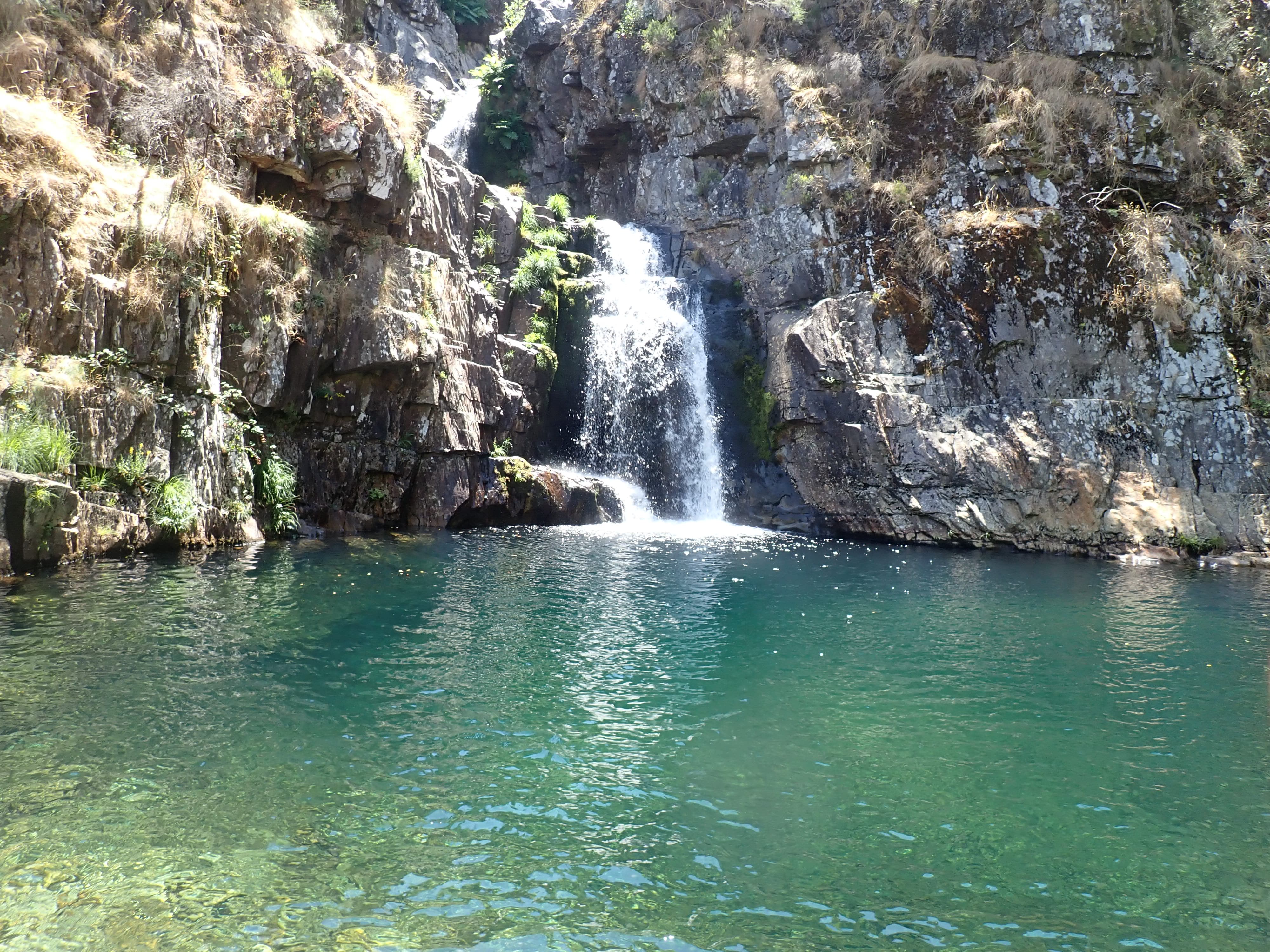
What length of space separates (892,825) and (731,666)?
3.84m

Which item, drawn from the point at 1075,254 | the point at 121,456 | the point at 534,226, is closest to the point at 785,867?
the point at 121,456

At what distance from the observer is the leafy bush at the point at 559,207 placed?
2809 cm

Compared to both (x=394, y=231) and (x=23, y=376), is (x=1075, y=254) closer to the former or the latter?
(x=394, y=231)

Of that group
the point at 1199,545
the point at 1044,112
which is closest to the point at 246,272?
the point at 1044,112

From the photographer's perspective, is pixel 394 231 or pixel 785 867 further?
pixel 394 231

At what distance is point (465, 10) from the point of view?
38.8 meters

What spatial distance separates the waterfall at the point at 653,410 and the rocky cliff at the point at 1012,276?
1082 mm

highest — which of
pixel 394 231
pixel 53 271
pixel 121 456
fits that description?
pixel 394 231

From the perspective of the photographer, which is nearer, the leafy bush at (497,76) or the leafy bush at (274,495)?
the leafy bush at (274,495)

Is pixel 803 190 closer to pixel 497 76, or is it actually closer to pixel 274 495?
pixel 497 76

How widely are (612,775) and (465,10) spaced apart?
4086 cm

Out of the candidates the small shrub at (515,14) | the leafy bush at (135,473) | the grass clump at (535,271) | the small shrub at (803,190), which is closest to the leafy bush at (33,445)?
the leafy bush at (135,473)

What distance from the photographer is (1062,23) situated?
2448 centimetres

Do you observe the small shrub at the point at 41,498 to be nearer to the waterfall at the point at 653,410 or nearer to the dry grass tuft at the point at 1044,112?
the waterfall at the point at 653,410
